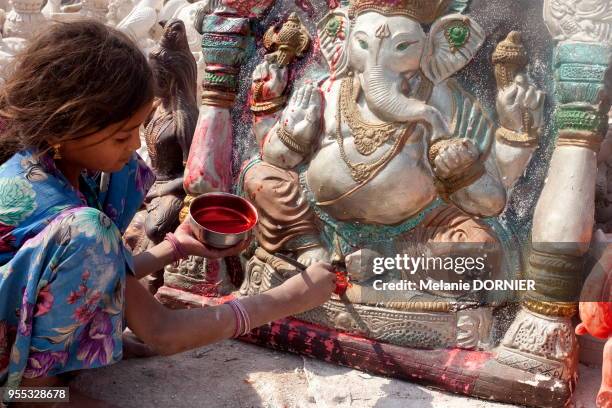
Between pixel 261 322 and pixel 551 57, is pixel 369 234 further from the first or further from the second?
pixel 551 57

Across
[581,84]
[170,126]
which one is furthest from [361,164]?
[170,126]

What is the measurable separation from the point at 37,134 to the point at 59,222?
0.80ft

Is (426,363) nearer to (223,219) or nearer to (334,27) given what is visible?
(223,219)

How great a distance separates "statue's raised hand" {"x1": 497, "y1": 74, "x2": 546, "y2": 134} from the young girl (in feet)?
3.77

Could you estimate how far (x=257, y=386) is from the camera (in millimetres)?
2479

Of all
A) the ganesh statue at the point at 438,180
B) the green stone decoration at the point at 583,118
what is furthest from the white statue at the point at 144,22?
the green stone decoration at the point at 583,118

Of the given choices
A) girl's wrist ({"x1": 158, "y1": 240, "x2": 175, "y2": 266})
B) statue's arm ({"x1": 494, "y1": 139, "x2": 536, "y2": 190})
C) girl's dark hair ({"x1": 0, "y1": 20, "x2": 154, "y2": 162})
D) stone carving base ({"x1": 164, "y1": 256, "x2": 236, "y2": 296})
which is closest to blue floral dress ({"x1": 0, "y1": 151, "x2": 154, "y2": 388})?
girl's dark hair ({"x1": 0, "y1": 20, "x2": 154, "y2": 162})

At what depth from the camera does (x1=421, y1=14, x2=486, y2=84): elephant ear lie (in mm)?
2383

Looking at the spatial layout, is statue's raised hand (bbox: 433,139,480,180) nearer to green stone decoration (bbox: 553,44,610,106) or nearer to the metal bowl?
green stone decoration (bbox: 553,44,610,106)

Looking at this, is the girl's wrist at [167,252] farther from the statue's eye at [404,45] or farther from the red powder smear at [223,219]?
the statue's eye at [404,45]

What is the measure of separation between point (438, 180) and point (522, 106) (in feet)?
1.26

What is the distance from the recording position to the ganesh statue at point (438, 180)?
2.21m

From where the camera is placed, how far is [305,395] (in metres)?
2.43

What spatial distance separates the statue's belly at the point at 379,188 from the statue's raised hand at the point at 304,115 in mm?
82
